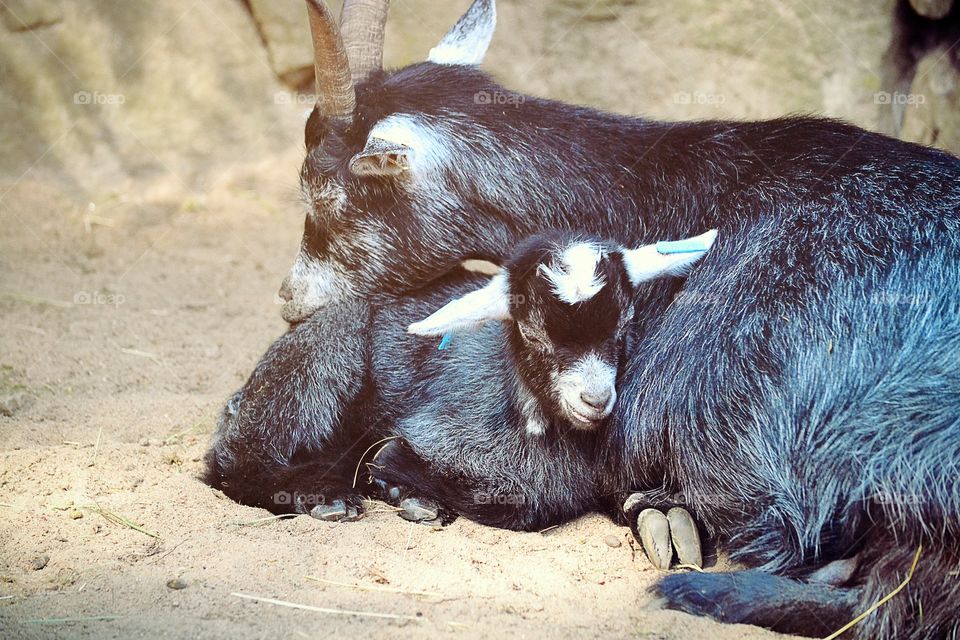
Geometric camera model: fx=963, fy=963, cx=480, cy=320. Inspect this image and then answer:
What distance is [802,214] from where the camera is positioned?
377 cm

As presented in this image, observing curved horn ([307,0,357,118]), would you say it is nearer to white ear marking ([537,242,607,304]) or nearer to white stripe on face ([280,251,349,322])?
white stripe on face ([280,251,349,322])

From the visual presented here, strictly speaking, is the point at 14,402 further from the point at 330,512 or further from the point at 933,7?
the point at 933,7

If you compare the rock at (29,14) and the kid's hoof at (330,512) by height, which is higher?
the rock at (29,14)

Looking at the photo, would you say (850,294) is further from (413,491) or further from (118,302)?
(118,302)

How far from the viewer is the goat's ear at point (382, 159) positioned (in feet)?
Answer: 13.8

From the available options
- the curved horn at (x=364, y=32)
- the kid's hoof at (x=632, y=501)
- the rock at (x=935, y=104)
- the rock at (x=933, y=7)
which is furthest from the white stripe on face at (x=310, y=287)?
the rock at (x=933, y=7)

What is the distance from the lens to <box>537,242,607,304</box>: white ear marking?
3.68 metres

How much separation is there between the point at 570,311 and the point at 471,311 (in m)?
0.42

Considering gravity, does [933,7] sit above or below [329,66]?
above

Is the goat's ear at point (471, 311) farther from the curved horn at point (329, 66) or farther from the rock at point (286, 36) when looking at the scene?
the rock at point (286, 36)

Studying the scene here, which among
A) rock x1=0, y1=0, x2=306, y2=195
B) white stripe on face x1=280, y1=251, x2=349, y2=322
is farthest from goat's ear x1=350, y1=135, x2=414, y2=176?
rock x1=0, y1=0, x2=306, y2=195

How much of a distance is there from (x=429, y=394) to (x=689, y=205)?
1.42 m

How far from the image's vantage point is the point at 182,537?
3652mm

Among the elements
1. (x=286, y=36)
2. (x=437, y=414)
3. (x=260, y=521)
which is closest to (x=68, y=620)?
(x=260, y=521)
